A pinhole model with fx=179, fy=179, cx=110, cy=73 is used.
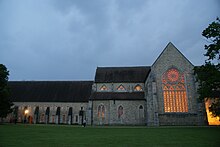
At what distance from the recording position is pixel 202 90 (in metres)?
24.9

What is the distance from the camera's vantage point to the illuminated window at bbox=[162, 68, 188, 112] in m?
35.3

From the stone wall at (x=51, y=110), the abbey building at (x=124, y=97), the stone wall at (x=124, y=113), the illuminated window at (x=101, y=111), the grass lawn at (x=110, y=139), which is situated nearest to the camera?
the grass lawn at (x=110, y=139)

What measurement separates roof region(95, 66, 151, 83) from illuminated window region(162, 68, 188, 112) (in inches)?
283

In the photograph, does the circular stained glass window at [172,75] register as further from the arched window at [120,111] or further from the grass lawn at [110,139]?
the grass lawn at [110,139]

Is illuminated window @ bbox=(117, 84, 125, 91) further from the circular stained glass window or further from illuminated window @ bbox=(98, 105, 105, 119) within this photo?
the circular stained glass window

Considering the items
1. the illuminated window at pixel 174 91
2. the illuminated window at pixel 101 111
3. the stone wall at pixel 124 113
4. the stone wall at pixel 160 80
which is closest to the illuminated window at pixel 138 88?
the stone wall at pixel 124 113

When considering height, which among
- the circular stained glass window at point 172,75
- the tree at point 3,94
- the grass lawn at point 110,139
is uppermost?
the circular stained glass window at point 172,75

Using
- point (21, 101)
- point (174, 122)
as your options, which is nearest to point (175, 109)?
point (174, 122)

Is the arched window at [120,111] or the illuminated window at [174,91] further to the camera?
the arched window at [120,111]

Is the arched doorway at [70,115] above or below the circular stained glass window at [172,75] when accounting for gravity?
below

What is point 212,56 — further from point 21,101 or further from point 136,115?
point 21,101

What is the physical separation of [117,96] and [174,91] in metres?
12.4

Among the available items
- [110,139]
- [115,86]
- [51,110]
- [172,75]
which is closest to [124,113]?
[115,86]

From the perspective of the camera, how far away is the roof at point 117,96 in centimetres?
3997
